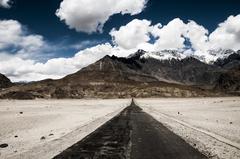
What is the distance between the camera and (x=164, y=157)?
12.0m

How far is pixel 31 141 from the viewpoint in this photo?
16.8 meters

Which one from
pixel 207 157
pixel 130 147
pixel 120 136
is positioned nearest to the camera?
pixel 207 157

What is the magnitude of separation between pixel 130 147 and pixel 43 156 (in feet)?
13.0

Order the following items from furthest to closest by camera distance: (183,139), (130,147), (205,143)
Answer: (183,139), (205,143), (130,147)

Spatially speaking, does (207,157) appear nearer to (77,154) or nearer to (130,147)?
(130,147)

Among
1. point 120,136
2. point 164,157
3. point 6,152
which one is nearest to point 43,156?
point 6,152

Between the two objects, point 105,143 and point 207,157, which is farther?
point 105,143

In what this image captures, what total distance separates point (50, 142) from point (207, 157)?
8.32 m

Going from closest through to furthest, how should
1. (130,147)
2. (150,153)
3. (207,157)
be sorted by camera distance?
(207,157)
(150,153)
(130,147)

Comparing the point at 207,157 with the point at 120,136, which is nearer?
the point at 207,157

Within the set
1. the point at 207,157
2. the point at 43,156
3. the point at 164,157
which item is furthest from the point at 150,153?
the point at 43,156

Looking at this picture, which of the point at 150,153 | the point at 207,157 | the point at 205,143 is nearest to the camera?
the point at 207,157

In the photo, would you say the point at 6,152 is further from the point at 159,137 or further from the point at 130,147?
the point at 159,137

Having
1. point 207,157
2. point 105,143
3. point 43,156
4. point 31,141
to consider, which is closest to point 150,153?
point 207,157
